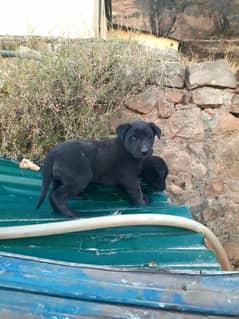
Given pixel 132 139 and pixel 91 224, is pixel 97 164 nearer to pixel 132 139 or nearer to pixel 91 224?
pixel 132 139

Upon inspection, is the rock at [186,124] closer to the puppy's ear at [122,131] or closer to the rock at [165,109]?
the rock at [165,109]

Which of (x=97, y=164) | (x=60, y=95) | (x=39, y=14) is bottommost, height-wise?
(x=97, y=164)

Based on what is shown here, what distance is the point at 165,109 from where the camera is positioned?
4.86 m

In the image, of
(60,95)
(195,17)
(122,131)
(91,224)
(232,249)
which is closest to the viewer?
(91,224)

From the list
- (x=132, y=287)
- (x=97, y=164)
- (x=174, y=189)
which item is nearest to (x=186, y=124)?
(x=174, y=189)

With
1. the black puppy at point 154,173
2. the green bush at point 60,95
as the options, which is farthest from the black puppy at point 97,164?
the green bush at point 60,95

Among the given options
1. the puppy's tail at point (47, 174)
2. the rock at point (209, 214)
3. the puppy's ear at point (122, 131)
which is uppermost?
the puppy's ear at point (122, 131)

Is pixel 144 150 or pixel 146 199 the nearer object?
pixel 144 150

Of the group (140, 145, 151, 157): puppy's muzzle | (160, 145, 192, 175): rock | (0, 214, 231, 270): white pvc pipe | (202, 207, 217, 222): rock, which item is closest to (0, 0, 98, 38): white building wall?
(160, 145, 192, 175): rock

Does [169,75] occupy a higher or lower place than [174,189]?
higher

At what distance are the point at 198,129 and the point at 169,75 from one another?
0.58 metres

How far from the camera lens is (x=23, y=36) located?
5.66 metres

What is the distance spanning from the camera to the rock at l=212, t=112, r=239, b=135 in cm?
495

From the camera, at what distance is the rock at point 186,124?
4887 millimetres
